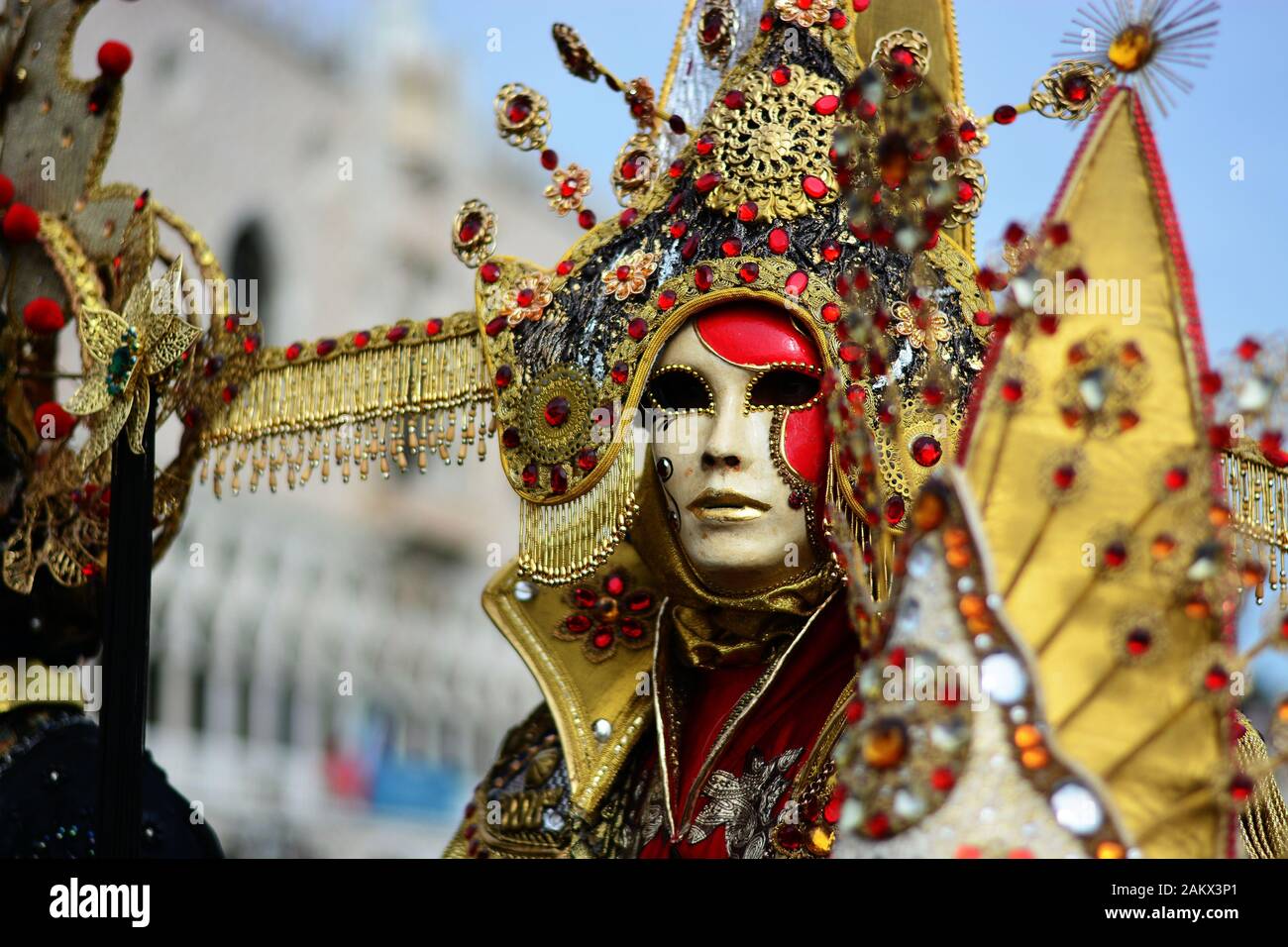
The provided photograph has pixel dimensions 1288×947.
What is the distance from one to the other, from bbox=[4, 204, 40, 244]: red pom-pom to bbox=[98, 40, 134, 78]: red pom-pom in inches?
15.1

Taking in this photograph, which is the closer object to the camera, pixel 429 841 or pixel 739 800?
pixel 739 800

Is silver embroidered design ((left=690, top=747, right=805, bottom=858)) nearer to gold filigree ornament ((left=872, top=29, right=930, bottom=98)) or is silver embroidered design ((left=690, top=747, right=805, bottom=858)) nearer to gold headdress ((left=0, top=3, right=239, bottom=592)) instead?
gold filigree ornament ((left=872, top=29, right=930, bottom=98))

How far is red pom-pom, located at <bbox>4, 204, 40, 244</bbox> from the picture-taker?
15.9ft

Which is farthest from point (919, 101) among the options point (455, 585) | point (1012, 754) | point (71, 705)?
point (455, 585)

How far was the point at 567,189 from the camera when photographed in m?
4.39

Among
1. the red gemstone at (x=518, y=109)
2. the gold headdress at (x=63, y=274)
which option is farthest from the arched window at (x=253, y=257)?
the red gemstone at (x=518, y=109)

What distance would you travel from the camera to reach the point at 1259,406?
9.36 feet

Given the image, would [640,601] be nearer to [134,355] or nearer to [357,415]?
[357,415]

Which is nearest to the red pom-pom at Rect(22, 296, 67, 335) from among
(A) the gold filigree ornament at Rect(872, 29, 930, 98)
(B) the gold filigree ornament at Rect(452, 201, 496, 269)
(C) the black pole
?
(C) the black pole

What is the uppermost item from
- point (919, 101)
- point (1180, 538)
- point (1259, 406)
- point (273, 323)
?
point (273, 323)

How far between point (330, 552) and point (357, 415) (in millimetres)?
10291

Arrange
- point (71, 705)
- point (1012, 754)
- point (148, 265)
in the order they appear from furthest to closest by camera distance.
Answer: point (71, 705)
point (148, 265)
point (1012, 754)
